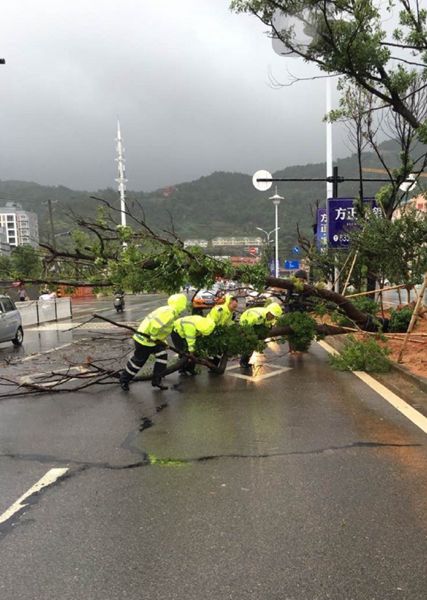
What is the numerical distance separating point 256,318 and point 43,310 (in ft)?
54.9

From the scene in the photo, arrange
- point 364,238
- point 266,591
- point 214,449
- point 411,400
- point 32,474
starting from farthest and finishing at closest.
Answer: point 364,238 < point 411,400 < point 214,449 < point 32,474 < point 266,591

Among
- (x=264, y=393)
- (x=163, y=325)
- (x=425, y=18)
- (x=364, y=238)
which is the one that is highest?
(x=425, y=18)

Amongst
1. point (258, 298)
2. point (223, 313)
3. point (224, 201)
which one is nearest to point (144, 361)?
point (223, 313)

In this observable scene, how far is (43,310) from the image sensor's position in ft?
77.6

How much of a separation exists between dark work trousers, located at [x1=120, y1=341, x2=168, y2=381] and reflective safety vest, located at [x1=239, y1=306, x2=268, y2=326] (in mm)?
1819

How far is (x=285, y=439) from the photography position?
543 cm

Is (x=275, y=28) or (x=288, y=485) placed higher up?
(x=275, y=28)

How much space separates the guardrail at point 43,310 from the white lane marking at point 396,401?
16514 mm

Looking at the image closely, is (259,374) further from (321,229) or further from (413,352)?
(321,229)

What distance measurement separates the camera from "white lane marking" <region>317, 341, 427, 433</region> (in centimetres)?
591

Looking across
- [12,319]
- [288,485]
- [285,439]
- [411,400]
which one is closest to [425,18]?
[411,400]

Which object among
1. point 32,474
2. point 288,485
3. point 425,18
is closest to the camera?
point 288,485

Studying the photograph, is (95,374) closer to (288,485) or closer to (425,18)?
(288,485)

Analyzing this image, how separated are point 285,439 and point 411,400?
2.36 metres
